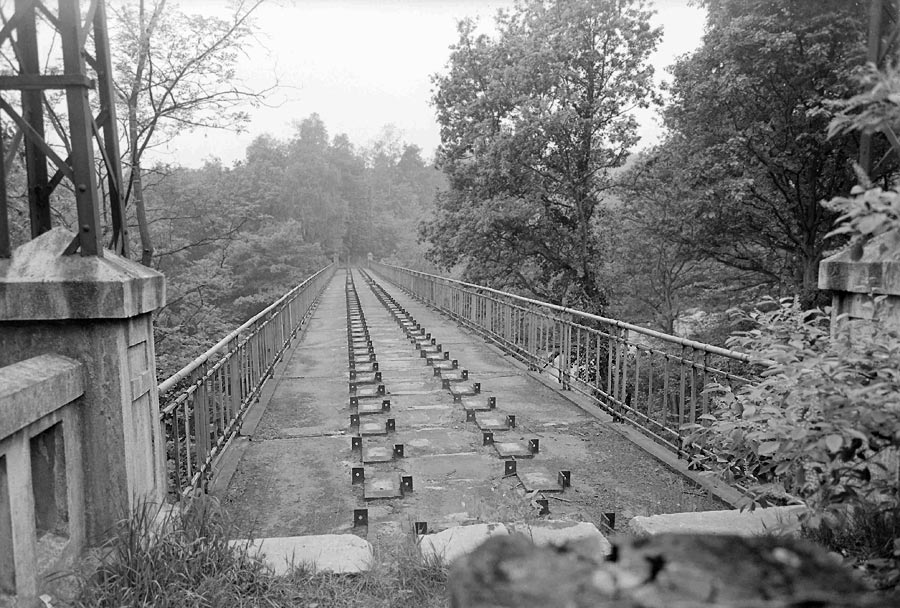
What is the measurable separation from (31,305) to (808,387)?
3232mm

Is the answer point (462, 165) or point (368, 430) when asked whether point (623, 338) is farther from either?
point (462, 165)

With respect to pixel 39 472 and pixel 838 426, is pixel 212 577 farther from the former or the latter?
pixel 838 426

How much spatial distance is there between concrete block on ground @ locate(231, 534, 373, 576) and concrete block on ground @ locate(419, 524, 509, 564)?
0.30m

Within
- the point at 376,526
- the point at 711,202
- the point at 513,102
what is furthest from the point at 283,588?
the point at 513,102

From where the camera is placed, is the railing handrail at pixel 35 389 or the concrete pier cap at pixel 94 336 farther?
the concrete pier cap at pixel 94 336

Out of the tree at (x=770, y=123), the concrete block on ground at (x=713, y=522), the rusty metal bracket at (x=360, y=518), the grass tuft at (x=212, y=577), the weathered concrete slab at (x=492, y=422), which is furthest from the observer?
the tree at (x=770, y=123)

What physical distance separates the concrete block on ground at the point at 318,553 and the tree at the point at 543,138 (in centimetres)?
1431

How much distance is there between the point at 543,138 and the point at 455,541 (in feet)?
48.7

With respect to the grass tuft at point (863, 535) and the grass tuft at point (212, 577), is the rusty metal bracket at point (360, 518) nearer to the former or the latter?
the grass tuft at point (212, 577)

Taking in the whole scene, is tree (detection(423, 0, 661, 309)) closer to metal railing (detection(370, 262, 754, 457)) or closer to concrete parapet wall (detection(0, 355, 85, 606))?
metal railing (detection(370, 262, 754, 457))

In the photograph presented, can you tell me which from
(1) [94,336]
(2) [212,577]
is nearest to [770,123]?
(1) [94,336]

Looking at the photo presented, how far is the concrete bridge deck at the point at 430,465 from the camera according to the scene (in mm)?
4270

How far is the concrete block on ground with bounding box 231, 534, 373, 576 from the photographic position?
3107 millimetres

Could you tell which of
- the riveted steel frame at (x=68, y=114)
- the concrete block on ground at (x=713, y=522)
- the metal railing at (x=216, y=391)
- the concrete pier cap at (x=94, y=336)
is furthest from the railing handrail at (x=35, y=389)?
the concrete block on ground at (x=713, y=522)
